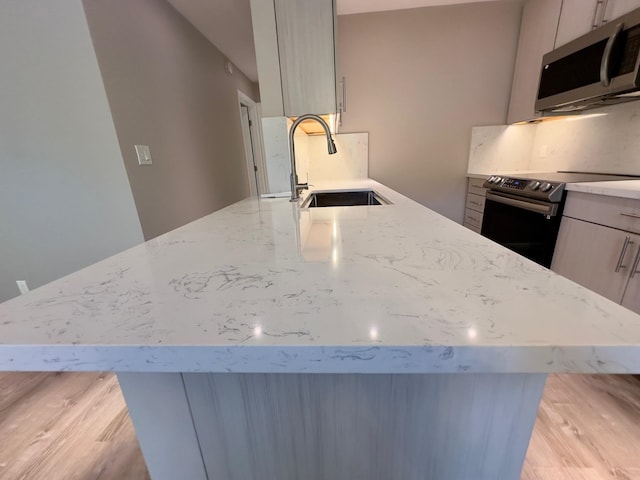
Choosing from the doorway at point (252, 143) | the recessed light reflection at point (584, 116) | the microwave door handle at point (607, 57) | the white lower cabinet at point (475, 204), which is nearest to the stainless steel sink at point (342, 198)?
the white lower cabinet at point (475, 204)

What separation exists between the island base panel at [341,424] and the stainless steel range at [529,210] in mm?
1709

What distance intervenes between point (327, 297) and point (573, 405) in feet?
5.18

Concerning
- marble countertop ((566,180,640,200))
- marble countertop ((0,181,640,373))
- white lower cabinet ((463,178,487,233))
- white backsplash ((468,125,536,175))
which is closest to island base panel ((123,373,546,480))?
marble countertop ((0,181,640,373))

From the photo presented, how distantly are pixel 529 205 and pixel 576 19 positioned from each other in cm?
130

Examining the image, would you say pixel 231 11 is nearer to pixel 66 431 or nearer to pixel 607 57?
pixel 607 57

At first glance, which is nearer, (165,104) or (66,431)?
(66,431)

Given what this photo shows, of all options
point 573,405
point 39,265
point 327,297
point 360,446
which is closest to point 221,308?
point 327,297

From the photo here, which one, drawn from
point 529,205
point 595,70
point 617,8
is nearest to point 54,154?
point 529,205

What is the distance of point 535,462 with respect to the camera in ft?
3.33

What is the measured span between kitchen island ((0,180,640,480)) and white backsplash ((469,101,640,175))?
2164 millimetres

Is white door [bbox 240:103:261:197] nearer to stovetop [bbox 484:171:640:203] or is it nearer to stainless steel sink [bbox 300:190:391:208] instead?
stainless steel sink [bbox 300:190:391:208]

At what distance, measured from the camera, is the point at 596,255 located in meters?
1.49

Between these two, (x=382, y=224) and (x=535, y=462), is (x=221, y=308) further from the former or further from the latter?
(x=535, y=462)

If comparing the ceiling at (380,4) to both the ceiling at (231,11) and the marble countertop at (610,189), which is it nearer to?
the ceiling at (231,11)
